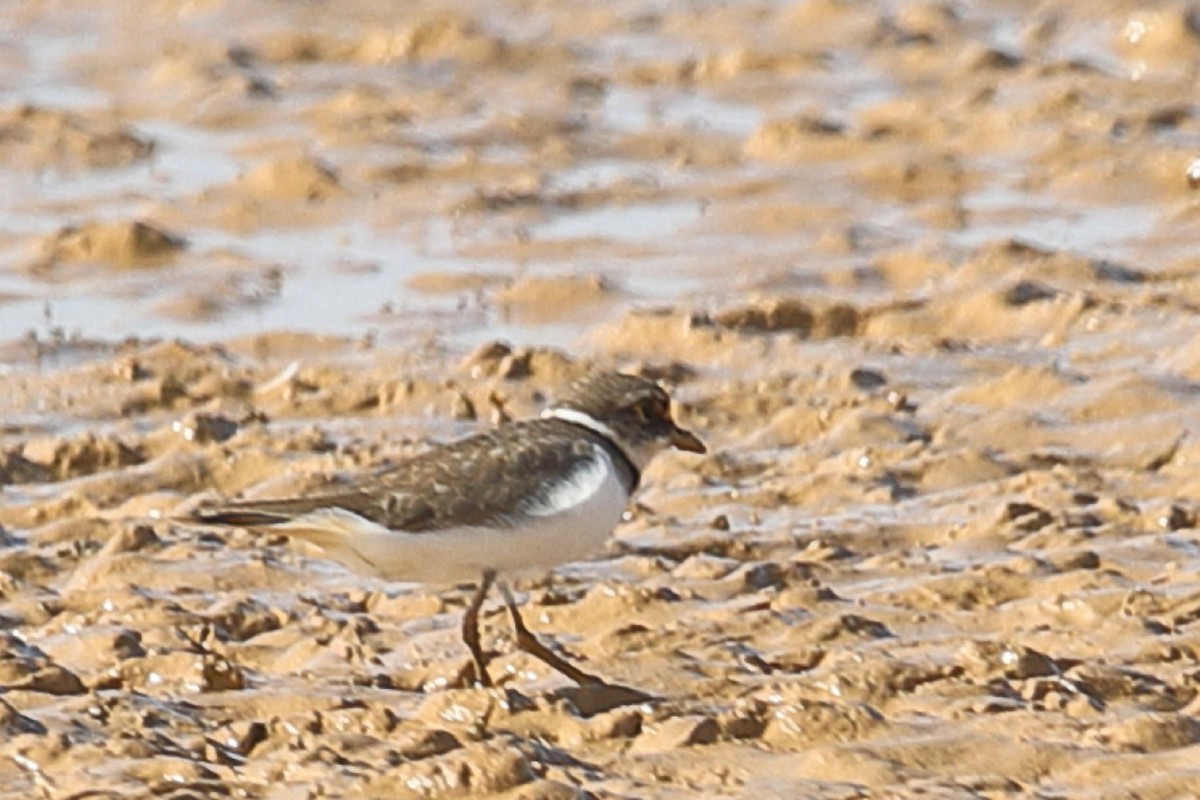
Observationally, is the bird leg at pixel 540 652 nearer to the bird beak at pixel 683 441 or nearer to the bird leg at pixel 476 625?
the bird leg at pixel 476 625

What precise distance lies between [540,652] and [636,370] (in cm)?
299

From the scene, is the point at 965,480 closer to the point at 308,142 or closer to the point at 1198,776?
the point at 1198,776

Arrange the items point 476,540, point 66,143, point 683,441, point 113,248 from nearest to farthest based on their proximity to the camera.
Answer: point 476,540, point 683,441, point 113,248, point 66,143

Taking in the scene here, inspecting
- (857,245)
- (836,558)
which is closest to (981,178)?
(857,245)

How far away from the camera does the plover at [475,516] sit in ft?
24.2

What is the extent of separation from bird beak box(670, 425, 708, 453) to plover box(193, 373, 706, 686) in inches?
17.2

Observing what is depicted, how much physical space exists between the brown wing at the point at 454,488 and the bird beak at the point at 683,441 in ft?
1.46

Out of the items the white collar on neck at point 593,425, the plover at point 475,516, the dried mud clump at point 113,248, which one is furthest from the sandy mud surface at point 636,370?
the white collar on neck at point 593,425

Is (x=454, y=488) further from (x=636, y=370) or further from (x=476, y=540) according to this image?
(x=636, y=370)

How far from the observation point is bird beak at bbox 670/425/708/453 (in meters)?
8.09

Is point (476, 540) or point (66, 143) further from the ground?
point (66, 143)

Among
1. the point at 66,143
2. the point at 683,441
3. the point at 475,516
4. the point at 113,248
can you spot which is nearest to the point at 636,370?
the point at 683,441

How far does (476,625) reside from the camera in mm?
7484

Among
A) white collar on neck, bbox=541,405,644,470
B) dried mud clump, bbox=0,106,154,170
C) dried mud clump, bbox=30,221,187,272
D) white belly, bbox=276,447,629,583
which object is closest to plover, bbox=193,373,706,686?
white belly, bbox=276,447,629,583
